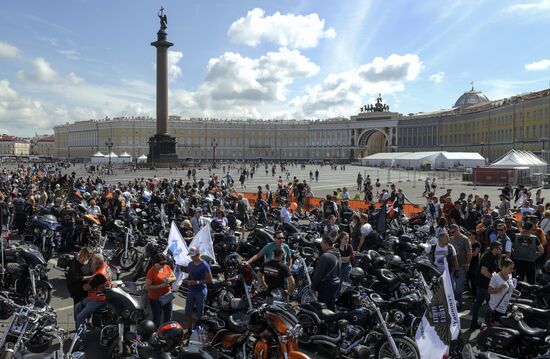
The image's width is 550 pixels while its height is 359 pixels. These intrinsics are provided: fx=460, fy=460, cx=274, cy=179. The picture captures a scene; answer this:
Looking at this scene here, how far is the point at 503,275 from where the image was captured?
21.9ft

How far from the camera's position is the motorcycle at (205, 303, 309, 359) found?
4.84 meters

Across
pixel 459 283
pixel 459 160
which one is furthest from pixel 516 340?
pixel 459 160

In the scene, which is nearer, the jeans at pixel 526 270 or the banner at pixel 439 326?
the banner at pixel 439 326

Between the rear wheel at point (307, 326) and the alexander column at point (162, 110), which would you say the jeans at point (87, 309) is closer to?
the rear wheel at point (307, 326)

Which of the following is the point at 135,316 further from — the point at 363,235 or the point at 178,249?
the point at 363,235

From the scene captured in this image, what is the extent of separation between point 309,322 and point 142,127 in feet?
461

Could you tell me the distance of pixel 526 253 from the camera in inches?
353

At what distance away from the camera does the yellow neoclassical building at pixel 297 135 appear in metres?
112

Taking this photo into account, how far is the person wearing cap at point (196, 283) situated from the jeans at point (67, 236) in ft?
20.3

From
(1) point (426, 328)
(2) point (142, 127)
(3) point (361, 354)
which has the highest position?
(2) point (142, 127)

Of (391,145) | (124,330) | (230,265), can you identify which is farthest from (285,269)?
(391,145)

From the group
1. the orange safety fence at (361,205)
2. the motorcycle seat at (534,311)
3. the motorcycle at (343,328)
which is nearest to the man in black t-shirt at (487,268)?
the motorcycle seat at (534,311)

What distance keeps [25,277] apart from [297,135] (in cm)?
14486

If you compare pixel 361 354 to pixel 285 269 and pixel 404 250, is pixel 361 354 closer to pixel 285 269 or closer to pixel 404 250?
pixel 285 269
